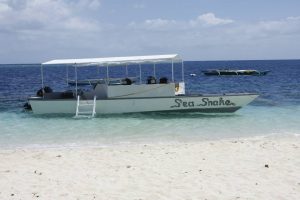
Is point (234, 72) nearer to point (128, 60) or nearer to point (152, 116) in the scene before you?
point (152, 116)

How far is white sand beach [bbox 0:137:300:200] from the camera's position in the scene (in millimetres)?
7426

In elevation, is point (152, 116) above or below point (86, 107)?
below

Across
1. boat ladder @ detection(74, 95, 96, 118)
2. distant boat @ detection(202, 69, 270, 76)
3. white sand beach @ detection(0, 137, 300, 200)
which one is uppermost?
distant boat @ detection(202, 69, 270, 76)

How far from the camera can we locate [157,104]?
19.0 metres

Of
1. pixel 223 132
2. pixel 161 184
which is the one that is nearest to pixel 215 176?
pixel 161 184

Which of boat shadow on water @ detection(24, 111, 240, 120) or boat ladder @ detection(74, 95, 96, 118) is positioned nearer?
boat shadow on water @ detection(24, 111, 240, 120)

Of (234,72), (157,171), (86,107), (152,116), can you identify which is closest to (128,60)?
(152,116)

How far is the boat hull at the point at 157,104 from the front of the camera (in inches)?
742

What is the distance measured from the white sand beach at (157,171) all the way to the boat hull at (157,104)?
656cm

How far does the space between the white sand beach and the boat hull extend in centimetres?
656

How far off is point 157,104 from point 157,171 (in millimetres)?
10081

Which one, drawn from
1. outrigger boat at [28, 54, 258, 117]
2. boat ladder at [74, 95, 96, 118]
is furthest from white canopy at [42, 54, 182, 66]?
boat ladder at [74, 95, 96, 118]

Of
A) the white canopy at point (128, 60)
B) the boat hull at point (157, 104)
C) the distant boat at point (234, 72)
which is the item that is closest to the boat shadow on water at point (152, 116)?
the boat hull at point (157, 104)

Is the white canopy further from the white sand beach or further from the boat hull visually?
the white sand beach
